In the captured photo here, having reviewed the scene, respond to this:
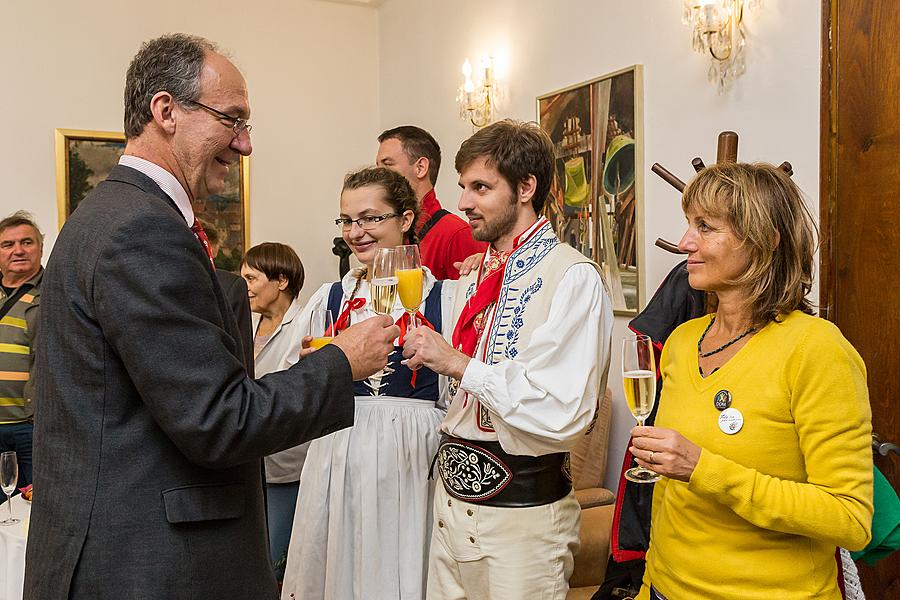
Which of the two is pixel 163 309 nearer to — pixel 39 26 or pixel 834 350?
pixel 834 350

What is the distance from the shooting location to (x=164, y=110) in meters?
1.54

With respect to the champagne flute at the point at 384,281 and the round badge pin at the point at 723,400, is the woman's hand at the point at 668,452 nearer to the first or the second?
the round badge pin at the point at 723,400

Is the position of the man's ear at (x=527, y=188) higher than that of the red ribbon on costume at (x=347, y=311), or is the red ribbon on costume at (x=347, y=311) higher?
the man's ear at (x=527, y=188)

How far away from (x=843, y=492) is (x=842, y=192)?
1461 mm

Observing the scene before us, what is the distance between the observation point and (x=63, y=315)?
1.40m

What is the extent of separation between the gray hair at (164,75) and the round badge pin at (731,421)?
1.14 metres

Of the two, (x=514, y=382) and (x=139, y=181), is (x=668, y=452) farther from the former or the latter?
(x=139, y=181)

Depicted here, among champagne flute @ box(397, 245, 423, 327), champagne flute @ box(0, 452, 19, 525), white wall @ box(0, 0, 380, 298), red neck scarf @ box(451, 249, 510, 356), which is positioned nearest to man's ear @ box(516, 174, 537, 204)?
red neck scarf @ box(451, 249, 510, 356)

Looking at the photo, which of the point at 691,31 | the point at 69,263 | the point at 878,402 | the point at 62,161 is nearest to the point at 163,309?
the point at 69,263

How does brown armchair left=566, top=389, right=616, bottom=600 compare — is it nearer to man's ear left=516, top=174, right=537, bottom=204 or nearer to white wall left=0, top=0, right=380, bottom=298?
man's ear left=516, top=174, right=537, bottom=204

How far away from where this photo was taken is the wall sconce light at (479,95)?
502cm

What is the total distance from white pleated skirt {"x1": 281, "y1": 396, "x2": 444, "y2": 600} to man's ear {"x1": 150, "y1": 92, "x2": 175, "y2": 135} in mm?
1192

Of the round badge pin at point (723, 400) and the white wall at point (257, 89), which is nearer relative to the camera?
the round badge pin at point (723, 400)

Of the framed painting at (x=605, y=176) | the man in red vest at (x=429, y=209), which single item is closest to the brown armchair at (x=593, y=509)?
the framed painting at (x=605, y=176)
